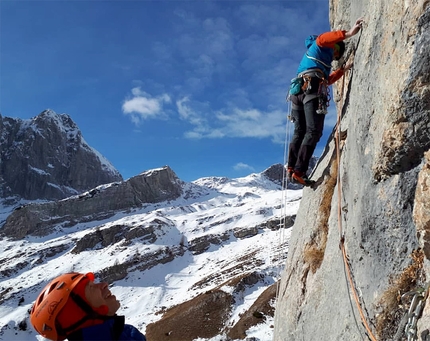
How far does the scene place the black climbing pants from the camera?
8414mm

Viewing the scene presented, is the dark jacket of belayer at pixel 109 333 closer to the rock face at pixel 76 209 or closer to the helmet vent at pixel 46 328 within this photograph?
the helmet vent at pixel 46 328

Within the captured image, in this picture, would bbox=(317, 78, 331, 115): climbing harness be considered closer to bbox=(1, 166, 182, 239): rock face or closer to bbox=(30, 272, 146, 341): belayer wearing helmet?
bbox=(30, 272, 146, 341): belayer wearing helmet

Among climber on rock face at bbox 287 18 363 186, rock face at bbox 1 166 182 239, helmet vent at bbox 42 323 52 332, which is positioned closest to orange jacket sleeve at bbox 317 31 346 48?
climber on rock face at bbox 287 18 363 186

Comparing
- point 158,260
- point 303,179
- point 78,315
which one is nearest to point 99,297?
point 78,315

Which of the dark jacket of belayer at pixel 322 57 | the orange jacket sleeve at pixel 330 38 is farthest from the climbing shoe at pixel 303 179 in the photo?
the orange jacket sleeve at pixel 330 38

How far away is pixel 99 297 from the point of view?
3471 millimetres

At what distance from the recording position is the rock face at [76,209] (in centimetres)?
16050

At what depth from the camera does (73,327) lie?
129 inches

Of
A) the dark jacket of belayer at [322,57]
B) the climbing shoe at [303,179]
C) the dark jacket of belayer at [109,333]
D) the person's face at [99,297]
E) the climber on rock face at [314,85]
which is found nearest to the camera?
the dark jacket of belayer at [109,333]

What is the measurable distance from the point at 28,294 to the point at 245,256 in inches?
2303

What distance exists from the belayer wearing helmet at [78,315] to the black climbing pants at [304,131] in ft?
21.2

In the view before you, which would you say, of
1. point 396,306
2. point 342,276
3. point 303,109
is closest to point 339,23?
point 303,109

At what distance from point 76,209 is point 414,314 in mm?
186861

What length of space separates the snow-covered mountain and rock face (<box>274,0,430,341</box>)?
103ft
